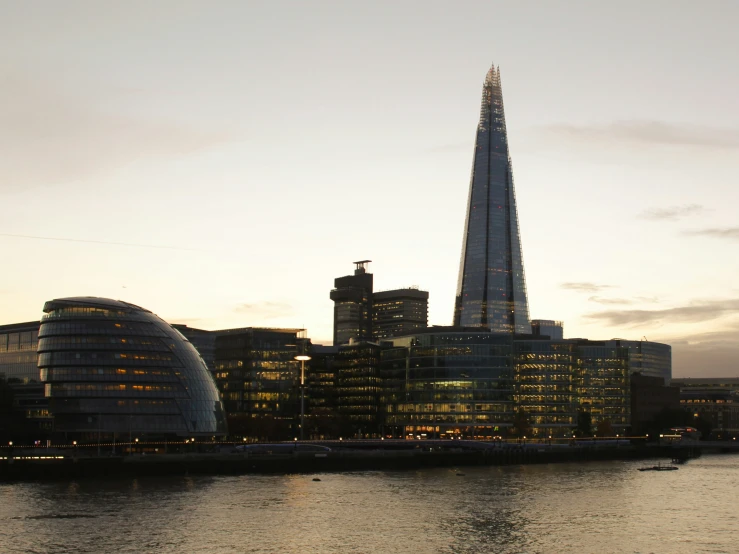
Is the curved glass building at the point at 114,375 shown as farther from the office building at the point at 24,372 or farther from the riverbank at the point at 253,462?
the office building at the point at 24,372

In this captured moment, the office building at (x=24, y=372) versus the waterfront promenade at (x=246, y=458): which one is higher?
the office building at (x=24, y=372)

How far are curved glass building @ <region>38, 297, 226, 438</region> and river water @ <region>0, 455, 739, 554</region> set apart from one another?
1368 inches

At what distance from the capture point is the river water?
244 ft

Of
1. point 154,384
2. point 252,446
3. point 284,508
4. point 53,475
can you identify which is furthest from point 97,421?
point 284,508

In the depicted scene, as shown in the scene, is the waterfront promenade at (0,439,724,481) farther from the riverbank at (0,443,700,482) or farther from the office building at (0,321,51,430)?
the office building at (0,321,51,430)

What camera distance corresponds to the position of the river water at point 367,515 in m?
74.4

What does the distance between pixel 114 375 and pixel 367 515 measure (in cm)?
8139

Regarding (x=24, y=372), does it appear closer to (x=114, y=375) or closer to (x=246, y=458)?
(x=114, y=375)

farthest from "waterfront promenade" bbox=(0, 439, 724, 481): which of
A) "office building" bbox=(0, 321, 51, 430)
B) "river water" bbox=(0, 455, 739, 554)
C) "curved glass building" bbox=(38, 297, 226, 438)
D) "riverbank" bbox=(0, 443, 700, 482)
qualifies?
"office building" bbox=(0, 321, 51, 430)

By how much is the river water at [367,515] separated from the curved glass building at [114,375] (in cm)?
3476

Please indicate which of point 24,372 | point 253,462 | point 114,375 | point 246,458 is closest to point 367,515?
point 253,462

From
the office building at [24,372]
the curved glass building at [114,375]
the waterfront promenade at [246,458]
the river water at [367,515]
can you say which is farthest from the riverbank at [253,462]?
the office building at [24,372]

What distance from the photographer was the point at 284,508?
314 ft

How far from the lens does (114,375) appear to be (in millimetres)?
161750
